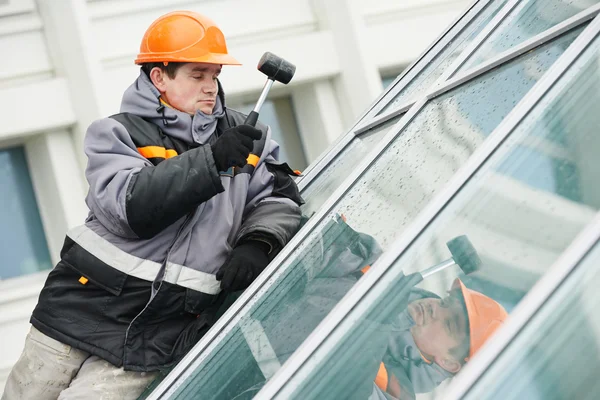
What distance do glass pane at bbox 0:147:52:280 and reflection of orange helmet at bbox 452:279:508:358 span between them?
5757 millimetres

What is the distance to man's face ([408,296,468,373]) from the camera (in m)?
2.15

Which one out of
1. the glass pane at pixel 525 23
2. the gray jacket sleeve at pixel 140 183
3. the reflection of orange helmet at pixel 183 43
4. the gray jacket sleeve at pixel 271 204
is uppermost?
the glass pane at pixel 525 23

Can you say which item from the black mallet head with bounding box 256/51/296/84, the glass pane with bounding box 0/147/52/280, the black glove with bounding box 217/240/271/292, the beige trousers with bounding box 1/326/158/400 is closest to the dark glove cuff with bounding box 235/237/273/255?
the black glove with bounding box 217/240/271/292

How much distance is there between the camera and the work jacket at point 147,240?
105 inches

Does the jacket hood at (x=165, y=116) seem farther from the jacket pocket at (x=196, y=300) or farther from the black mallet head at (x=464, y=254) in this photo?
the black mallet head at (x=464, y=254)

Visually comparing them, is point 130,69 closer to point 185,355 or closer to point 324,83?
point 324,83

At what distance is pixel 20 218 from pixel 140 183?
514cm

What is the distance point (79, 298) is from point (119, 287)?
0.42 feet

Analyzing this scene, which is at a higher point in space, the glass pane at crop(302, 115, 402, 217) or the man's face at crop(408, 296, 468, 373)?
the man's face at crop(408, 296, 468, 373)

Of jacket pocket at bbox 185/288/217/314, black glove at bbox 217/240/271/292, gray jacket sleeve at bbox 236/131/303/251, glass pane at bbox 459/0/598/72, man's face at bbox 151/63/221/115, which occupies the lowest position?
jacket pocket at bbox 185/288/217/314

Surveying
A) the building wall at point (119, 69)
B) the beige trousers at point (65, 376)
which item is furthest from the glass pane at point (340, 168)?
the building wall at point (119, 69)

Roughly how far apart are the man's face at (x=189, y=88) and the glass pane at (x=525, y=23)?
737 mm

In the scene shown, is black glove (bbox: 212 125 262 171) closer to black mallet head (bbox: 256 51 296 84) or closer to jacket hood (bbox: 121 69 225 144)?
jacket hood (bbox: 121 69 225 144)

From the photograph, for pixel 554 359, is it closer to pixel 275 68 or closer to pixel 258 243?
pixel 258 243
